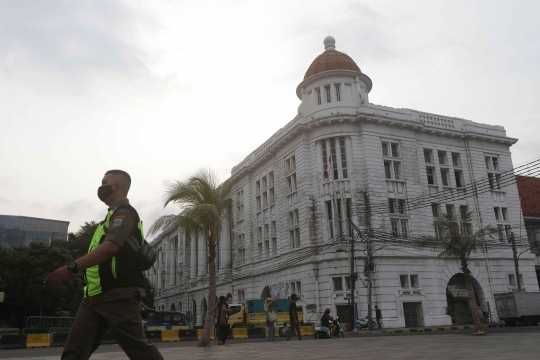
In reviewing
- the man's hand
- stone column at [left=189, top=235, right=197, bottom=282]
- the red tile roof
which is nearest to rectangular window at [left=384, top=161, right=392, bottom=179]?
the red tile roof

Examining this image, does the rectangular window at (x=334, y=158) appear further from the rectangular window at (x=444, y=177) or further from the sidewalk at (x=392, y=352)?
the sidewalk at (x=392, y=352)

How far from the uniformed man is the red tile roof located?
43351 millimetres

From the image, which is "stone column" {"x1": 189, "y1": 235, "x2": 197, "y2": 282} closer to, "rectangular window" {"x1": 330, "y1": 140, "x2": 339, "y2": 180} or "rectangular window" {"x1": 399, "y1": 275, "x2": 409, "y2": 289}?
"rectangular window" {"x1": 330, "y1": 140, "x2": 339, "y2": 180}

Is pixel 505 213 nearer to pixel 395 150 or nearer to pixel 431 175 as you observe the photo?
pixel 431 175

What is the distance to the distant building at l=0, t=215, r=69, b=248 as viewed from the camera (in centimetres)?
6176

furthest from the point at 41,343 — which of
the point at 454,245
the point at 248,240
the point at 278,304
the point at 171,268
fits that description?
the point at 171,268

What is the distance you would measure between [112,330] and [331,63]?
33173 mm

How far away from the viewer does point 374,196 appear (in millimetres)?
31172

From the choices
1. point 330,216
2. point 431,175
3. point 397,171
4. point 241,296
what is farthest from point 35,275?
point 431,175

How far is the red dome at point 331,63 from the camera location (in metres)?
34.7

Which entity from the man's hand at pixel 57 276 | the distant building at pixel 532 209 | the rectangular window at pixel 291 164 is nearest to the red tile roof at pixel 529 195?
the distant building at pixel 532 209

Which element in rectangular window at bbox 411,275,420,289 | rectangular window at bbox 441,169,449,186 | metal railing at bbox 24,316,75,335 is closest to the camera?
metal railing at bbox 24,316,75,335

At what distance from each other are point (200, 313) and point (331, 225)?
86.1 feet

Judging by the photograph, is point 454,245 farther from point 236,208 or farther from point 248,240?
point 236,208
